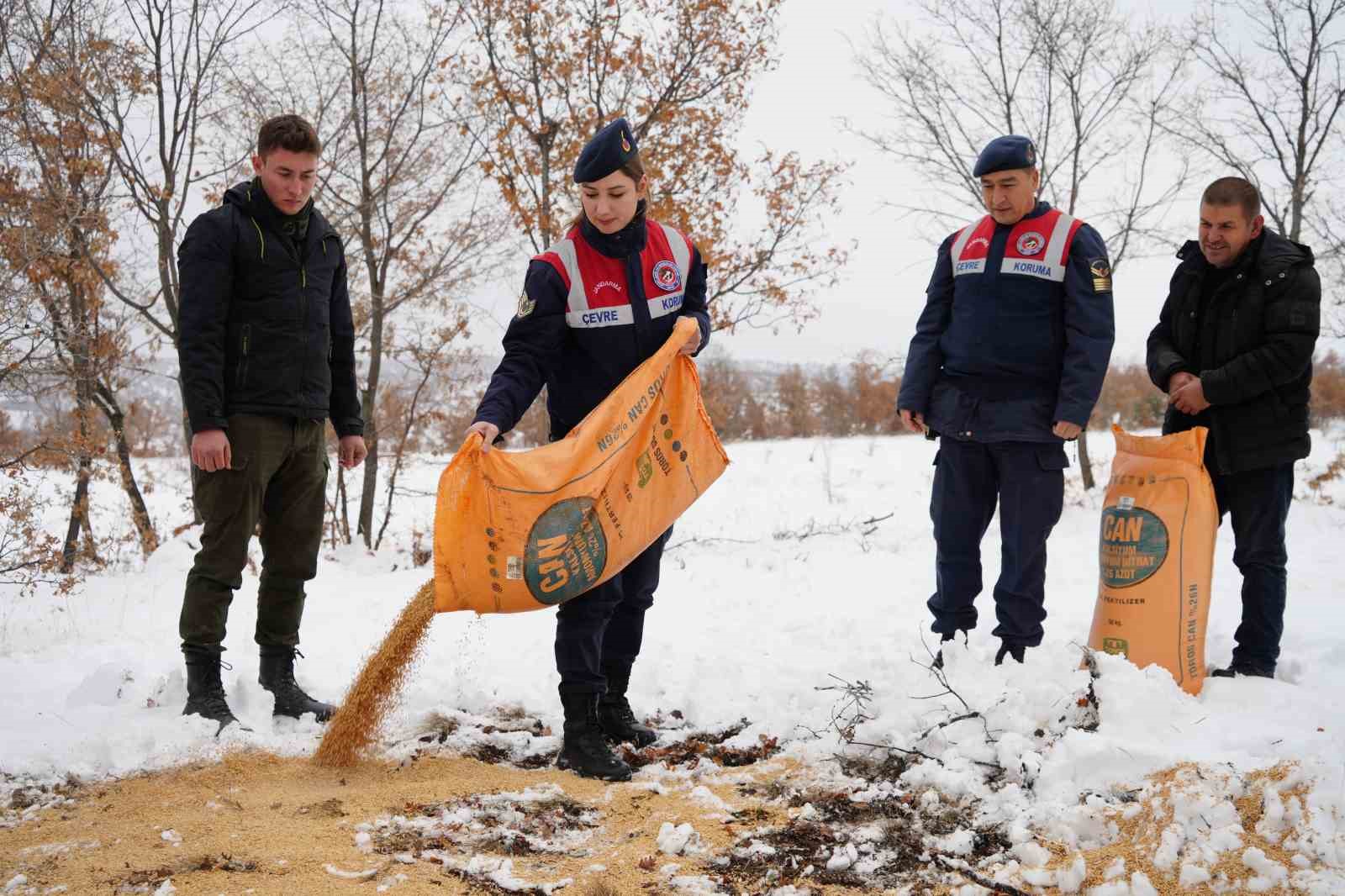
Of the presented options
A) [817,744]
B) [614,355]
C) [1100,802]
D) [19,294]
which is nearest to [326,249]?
[614,355]

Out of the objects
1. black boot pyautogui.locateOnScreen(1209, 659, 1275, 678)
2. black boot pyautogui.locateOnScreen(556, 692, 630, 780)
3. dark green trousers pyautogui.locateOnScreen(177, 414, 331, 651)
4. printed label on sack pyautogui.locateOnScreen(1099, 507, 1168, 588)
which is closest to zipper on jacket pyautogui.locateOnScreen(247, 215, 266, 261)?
dark green trousers pyautogui.locateOnScreen(177, 414, 331, 651)

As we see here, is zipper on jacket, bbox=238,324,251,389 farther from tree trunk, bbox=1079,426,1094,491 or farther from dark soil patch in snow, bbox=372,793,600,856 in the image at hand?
tree trunk, bbox=1079,426,1094,491

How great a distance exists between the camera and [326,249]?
3721 millimetres

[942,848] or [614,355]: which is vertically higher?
[614,355]

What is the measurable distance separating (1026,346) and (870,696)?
1.39 meters

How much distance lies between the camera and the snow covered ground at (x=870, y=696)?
2.46 m

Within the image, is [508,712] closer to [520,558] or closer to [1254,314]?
[520,558]

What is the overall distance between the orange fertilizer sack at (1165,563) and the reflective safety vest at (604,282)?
189cm

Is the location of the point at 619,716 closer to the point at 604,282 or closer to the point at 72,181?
the point at 604,282

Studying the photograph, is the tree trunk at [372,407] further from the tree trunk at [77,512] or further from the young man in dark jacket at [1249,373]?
the young man in dark jacket at [1249,373]

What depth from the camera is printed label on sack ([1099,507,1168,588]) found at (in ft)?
11.8

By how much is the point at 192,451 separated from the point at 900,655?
9.30 feet

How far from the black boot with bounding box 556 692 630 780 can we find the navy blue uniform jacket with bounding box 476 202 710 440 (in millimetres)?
914

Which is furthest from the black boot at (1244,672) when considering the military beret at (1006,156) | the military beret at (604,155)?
the military beret at (604,155)
